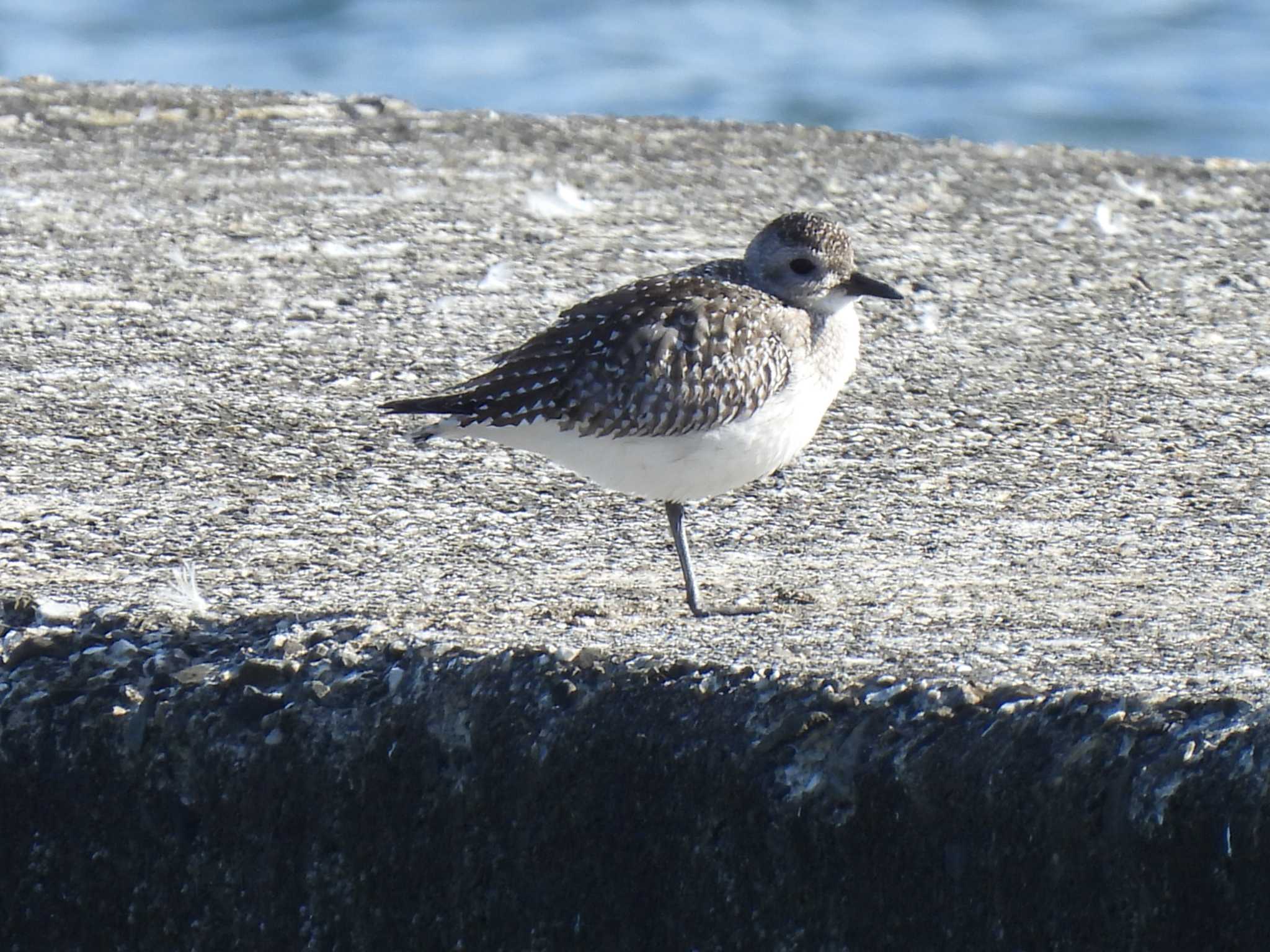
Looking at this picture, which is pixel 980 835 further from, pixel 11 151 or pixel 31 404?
pixel 11 151

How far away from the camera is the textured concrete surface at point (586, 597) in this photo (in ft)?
8.66

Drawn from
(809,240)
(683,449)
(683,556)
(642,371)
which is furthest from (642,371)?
(809,240)

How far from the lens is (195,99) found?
6.89 meters

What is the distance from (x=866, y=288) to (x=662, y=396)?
64 cm

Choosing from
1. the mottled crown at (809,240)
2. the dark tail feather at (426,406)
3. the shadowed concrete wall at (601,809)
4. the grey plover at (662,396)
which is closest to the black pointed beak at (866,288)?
the mottled crown at (809,240)

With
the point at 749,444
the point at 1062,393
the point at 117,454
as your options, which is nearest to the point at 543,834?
the point at 749,444

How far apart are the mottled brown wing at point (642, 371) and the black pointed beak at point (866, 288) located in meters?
0.28

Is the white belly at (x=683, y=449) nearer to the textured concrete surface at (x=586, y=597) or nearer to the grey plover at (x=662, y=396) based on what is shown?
the grey plover at (x=662, y=396)

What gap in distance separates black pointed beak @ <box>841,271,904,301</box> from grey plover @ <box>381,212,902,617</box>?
22 centimetres

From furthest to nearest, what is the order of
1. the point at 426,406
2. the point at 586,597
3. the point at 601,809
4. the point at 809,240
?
the point at 809,240 → the point at 426,406 → the point at 586,597 → the point at 601,809

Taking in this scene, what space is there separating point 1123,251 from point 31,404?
11.4 ft

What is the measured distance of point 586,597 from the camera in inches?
137

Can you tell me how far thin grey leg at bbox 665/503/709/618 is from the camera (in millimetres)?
3455

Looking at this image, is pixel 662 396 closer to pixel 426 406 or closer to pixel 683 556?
pixel 683 556
